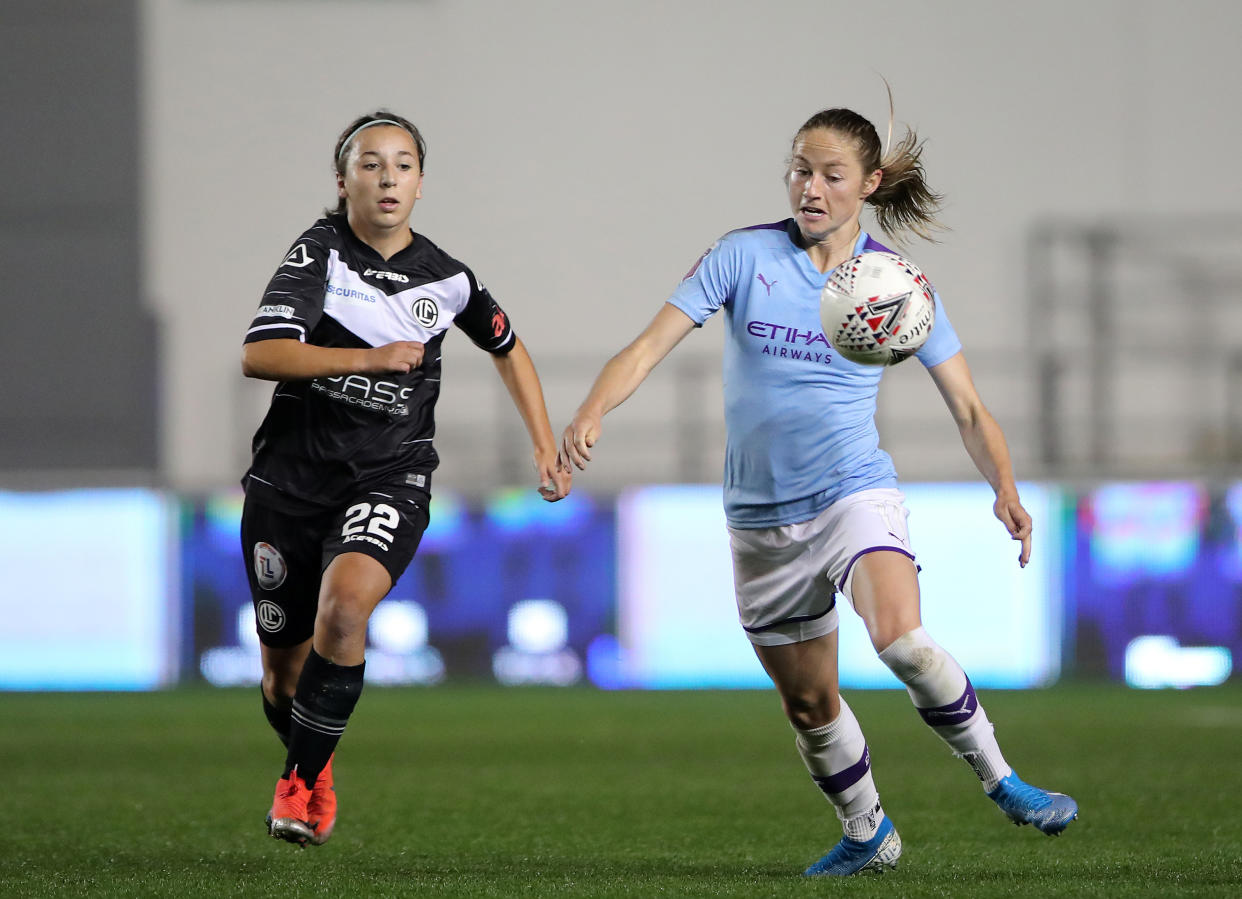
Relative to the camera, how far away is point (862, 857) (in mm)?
4410

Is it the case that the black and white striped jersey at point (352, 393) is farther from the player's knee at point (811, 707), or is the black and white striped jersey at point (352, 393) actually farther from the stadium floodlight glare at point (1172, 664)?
the stadium floodlight glare at point (1172, 664)

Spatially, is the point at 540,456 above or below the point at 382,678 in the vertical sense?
above

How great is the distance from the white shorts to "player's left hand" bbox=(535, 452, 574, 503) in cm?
47

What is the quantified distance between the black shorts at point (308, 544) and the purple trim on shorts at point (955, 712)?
4.43 ft

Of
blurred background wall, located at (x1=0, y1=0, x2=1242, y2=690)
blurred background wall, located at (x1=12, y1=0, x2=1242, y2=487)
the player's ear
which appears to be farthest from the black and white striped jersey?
blurred background wall, located at (x1=12, y1=0, x2=1242, y2=487)

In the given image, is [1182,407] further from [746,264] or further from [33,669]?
[746,264]

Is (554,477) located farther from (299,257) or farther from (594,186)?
(594,186)

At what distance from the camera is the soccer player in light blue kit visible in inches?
170

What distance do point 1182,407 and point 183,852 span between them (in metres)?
11.5

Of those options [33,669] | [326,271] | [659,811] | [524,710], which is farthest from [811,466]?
[33,669]

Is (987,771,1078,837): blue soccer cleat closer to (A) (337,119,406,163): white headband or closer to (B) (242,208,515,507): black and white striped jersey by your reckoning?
(B) (242,208,515,507): black and white striped jersey

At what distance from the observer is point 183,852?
4883 millimetres

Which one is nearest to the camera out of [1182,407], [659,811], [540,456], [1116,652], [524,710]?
[540,456]

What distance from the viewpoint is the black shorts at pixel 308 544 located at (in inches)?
173
